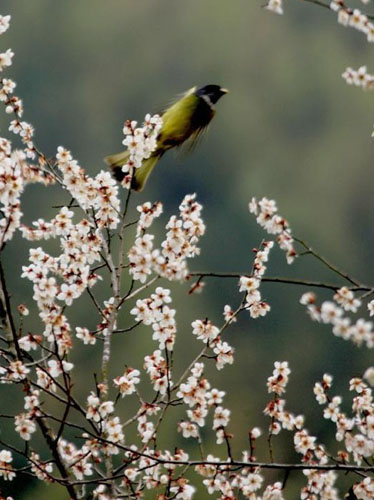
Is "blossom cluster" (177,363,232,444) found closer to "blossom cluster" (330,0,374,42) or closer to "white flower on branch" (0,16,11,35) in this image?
"blossom cluster" (330,0,374,42)

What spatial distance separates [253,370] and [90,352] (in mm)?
2883

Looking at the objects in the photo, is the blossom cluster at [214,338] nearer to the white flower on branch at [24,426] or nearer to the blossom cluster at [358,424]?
the blossom cluster at [358,424]

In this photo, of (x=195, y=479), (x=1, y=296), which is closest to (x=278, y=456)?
(x=195, y=479)

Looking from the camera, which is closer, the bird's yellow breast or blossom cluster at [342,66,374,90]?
blossom cluster at [342,66,374,90]

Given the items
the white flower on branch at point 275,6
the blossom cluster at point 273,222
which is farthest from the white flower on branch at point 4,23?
the blossom cluster at point 273,222

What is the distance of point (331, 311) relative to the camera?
1.86m

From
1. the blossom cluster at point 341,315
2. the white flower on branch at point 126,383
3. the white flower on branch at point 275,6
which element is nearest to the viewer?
the blossom cluster at point 341,315

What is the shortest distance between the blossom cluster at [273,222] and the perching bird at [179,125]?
1.03 m

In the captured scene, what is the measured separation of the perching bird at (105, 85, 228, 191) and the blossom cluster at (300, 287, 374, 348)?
170cm

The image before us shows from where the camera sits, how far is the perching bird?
3.50m

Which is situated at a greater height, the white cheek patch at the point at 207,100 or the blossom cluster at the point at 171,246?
the white cheek patch at the point at 207,100

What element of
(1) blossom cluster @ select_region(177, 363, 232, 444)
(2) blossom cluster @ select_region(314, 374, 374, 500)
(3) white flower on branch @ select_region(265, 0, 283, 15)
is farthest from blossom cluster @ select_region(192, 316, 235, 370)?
(3) white flower on branch @ select_region(265, 0, 283, 15)

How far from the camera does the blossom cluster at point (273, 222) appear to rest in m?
2.34

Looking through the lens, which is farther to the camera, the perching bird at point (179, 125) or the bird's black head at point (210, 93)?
the bird's black head at point (210, 93)
